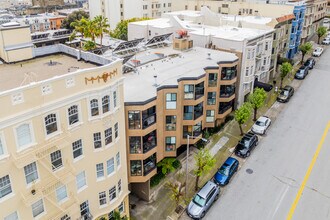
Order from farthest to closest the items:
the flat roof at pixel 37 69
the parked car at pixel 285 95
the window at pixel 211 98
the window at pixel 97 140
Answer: the parked car at pixel 285 95, the window at pixel 211 98, the window at pixel 97 140, the flat roof at pixel 37 69

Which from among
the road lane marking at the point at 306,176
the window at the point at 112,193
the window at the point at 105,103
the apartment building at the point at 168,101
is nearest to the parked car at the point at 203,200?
the apartment building at the point at 168,101

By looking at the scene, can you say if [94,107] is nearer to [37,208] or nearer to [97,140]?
[97,140]

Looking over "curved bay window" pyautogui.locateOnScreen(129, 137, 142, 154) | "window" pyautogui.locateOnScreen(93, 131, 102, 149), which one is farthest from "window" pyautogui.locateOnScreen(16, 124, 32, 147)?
"curved bay window" pyautogui.locateOnScreen(129, 137, 142, 154)

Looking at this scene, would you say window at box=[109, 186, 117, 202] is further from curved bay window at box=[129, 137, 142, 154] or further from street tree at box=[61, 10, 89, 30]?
street tree at box=[61, 10, 89, 30]

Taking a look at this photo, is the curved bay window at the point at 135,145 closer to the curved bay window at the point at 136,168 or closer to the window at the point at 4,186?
the curved bay window at the point at 136,168

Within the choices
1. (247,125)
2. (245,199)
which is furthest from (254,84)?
(245,199)

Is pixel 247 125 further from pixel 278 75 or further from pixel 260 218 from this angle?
pixel 278 75
